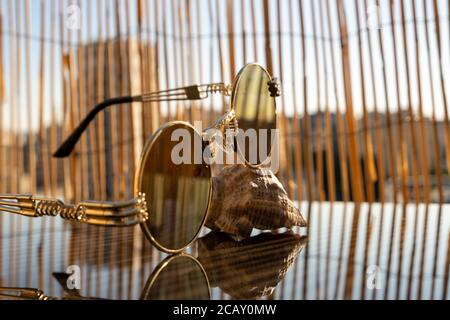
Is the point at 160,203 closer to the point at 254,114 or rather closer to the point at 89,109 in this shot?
the point at 254,114

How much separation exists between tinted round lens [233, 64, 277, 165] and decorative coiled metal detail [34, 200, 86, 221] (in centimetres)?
30

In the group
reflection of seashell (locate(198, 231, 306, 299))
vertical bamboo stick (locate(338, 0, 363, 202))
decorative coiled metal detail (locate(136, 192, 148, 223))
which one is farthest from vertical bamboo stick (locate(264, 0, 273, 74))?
decorative coiled metal detail (locate(136, 192, 148, 223))

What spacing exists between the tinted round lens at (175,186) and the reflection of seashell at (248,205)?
4.0 inches

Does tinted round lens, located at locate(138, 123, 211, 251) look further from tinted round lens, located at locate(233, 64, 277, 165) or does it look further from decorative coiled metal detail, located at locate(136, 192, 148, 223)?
tinted round lens, located at locate(233, 64, 277, 165)

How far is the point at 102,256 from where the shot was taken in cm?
49

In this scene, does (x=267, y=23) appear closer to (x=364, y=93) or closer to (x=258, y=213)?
(x=364, y=93)

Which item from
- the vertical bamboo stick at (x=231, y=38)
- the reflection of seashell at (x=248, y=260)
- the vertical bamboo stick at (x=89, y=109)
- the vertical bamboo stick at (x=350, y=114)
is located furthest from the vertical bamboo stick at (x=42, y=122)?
the reflection of seashell at (x=248, y=260)

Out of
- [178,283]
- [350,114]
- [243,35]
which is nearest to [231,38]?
[243,35]

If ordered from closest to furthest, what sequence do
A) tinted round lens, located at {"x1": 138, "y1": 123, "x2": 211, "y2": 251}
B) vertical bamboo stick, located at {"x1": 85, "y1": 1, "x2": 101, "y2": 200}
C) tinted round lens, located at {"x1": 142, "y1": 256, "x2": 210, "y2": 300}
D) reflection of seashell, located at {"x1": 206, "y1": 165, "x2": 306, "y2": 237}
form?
tinted round lens, located at {"x1": 142, "y1": 256, "x2": 210, "y2": 300} → tinted round lens, located at {"x1": 138, "y1": 123, "x2": 211, "y2": 251} → reflection of seashell, located at {"x1": 206, "y1": 165, "x2": 306, "y2": 237} → vertical bamboo stick, located at {"x1": 85, "y1": 1, "x2": 101, "y2": 200}

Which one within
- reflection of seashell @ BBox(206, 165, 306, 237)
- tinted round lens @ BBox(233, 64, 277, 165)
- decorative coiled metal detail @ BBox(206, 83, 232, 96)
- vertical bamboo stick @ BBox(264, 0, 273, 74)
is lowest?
reflection of seashell @ BBox(206, 165, 306, 237)

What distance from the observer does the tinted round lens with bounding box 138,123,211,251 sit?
1.45ft
